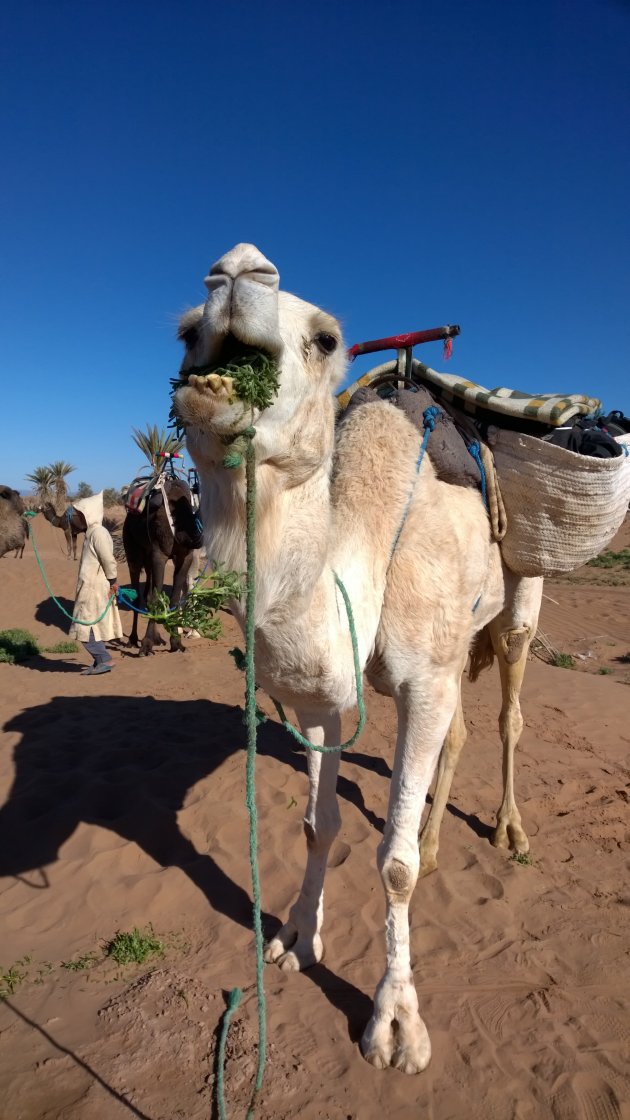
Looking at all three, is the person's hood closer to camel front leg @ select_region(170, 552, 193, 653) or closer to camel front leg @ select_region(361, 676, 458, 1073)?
camel front leg @ select_region(170, 552, 193, 653)

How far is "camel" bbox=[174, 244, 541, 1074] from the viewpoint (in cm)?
151

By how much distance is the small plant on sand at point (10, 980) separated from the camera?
2709 mm

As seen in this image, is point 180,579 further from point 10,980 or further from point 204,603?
point 204,603

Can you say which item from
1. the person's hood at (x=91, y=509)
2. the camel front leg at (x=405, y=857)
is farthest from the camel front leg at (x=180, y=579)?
the camel front leg at (x=405, y=857)

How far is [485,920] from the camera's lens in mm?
3326

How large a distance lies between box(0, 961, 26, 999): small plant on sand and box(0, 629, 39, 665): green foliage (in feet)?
21.5

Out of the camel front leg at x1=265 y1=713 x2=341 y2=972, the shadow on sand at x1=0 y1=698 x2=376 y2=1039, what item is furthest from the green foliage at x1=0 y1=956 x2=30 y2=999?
the camel front leg at x1=265 y1=713 x2=341 y2=972

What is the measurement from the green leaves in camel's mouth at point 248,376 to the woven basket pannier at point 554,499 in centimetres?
182

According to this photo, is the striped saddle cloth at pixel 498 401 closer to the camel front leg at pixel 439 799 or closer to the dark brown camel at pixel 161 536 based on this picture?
the camel front leg at pixel 439 799

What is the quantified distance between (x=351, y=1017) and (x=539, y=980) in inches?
38.3

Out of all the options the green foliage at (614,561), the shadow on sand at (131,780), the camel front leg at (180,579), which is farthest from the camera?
the green foliage at (614,561)

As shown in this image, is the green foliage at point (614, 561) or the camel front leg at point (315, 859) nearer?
the camel front leg at point (315, 859)

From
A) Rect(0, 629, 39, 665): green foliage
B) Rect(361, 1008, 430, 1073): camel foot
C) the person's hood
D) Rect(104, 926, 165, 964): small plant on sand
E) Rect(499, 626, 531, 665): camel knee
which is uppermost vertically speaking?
the person's hood

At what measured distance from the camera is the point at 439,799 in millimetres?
4055
